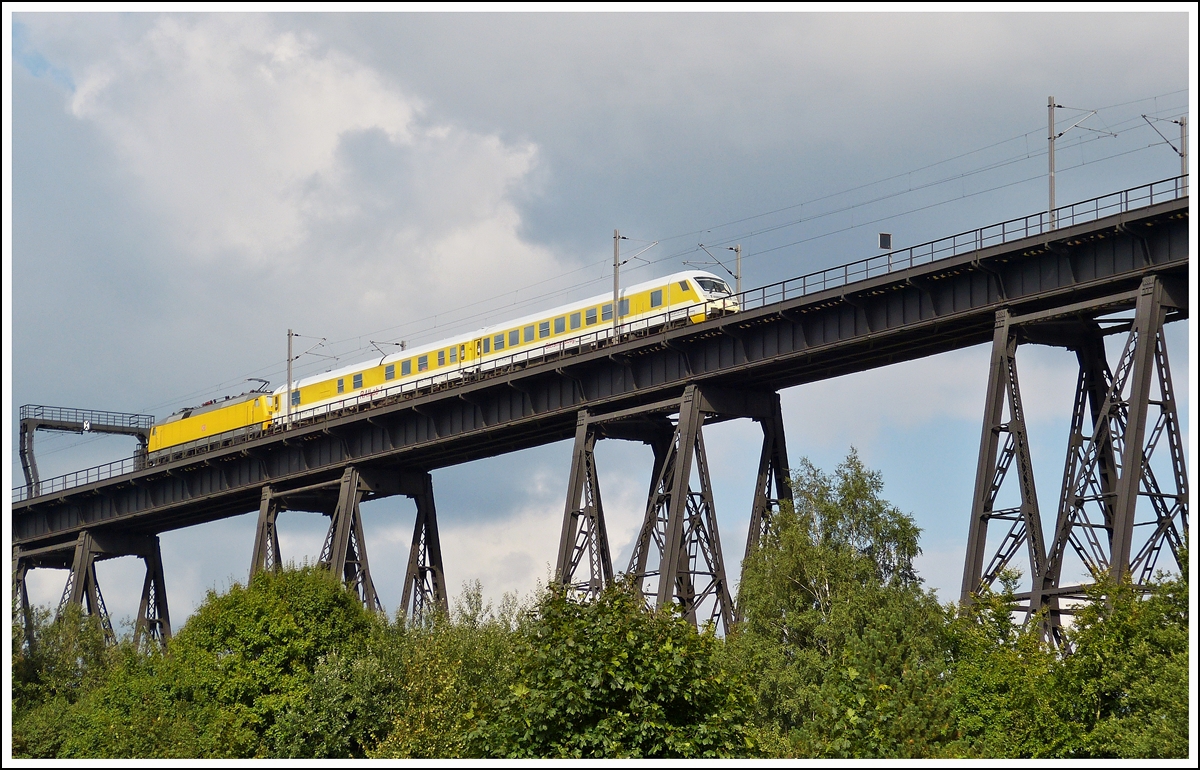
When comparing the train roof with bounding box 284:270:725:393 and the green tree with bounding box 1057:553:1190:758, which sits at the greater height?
the train roof with bounding box 284:270:725:393

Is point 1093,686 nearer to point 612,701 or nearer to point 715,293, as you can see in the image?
point 612,701

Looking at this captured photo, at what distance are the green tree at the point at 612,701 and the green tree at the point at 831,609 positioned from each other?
20.5 feet

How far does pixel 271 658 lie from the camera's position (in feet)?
189

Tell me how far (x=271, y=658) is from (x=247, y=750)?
17.1 feet

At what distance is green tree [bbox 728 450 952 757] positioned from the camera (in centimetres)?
4560

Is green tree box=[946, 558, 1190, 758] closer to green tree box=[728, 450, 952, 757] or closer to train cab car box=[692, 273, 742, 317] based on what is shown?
green tree box=[728, 450, 952, 757]

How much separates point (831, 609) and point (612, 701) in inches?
828

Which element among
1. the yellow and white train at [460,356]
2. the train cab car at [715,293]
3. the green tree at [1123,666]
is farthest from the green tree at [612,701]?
the train cab car at [715,293]

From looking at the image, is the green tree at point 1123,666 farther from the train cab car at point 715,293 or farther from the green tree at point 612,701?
the train cab car at point 715,293

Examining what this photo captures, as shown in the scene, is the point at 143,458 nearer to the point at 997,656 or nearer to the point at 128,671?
the point at 128,671

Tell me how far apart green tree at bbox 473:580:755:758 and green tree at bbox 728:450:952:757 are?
20.5ft

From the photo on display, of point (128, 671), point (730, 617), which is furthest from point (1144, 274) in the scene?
point (128, 671)

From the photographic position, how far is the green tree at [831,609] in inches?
1795

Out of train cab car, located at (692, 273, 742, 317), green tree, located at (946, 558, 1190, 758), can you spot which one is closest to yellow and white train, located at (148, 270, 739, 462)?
train cab car, located at (692, 273, 742, 317)
